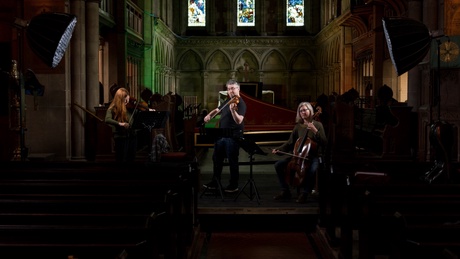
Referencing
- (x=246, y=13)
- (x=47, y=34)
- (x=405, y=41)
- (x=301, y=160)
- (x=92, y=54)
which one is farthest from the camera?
(x=246, y=13)

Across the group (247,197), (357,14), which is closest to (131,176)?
(247,197)

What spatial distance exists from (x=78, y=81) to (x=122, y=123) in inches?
139

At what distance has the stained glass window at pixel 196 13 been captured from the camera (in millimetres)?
34156

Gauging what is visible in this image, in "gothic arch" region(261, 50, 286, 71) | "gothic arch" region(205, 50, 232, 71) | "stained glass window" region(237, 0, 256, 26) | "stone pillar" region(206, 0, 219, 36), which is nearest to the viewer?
"gothic arch" region(205, 50, 232, 71)

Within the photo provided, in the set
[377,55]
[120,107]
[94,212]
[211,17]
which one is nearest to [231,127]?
[120,107]

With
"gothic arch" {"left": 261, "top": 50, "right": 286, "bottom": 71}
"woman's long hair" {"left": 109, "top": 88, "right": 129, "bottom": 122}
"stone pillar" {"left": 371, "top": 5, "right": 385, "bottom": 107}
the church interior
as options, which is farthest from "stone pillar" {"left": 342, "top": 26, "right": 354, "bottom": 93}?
"woman's long hair" {"left": 109, "top": 88, "right": 129, "bottom": 122}

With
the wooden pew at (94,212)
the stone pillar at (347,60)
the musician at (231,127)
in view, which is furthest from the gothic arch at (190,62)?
the wooden pew at (94,212)

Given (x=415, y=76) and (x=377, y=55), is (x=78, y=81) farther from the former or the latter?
(x=377, y=55)

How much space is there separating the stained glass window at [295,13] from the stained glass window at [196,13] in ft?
15.2

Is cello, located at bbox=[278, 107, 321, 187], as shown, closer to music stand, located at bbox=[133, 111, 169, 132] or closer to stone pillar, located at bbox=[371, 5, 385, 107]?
music stand, located at bbox=[133, 111, 169, 132]

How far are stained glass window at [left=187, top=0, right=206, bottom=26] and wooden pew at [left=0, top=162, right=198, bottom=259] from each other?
1075 inches

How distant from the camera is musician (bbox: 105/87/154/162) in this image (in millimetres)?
9062

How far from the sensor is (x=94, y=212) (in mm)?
4586

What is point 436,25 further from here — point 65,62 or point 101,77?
point 101,77
